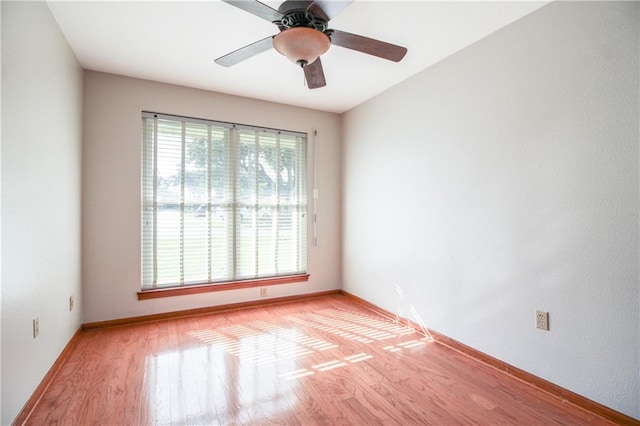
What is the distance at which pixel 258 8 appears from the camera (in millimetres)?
1652

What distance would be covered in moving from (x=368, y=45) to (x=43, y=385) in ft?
9.73

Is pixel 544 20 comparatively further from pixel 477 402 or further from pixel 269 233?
pixel 269 233

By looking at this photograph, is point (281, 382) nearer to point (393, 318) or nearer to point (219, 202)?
point (393, 318)

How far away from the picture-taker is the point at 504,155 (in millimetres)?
2262

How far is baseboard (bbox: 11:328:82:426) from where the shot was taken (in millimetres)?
1683

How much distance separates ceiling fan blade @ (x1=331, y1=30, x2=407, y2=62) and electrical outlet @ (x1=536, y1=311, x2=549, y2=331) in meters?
1.91

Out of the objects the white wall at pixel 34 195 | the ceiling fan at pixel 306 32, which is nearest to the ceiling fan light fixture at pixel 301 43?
the ceiling fan at pixel 306 32

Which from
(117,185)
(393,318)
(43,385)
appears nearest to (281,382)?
(43,385)

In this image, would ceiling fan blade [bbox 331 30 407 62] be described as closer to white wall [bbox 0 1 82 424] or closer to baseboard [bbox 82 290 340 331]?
white wall [bbox 0 1 82 424]

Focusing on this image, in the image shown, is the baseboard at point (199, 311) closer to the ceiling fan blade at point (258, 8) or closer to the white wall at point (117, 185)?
the white wall at point (117, 185)

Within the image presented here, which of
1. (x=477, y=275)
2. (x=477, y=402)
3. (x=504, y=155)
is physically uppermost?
(x=504, y=155)

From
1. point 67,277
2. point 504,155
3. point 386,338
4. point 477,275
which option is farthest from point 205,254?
point 504,155

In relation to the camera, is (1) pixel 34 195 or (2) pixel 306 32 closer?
(2) pixel 306 32

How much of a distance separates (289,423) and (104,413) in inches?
41.3
